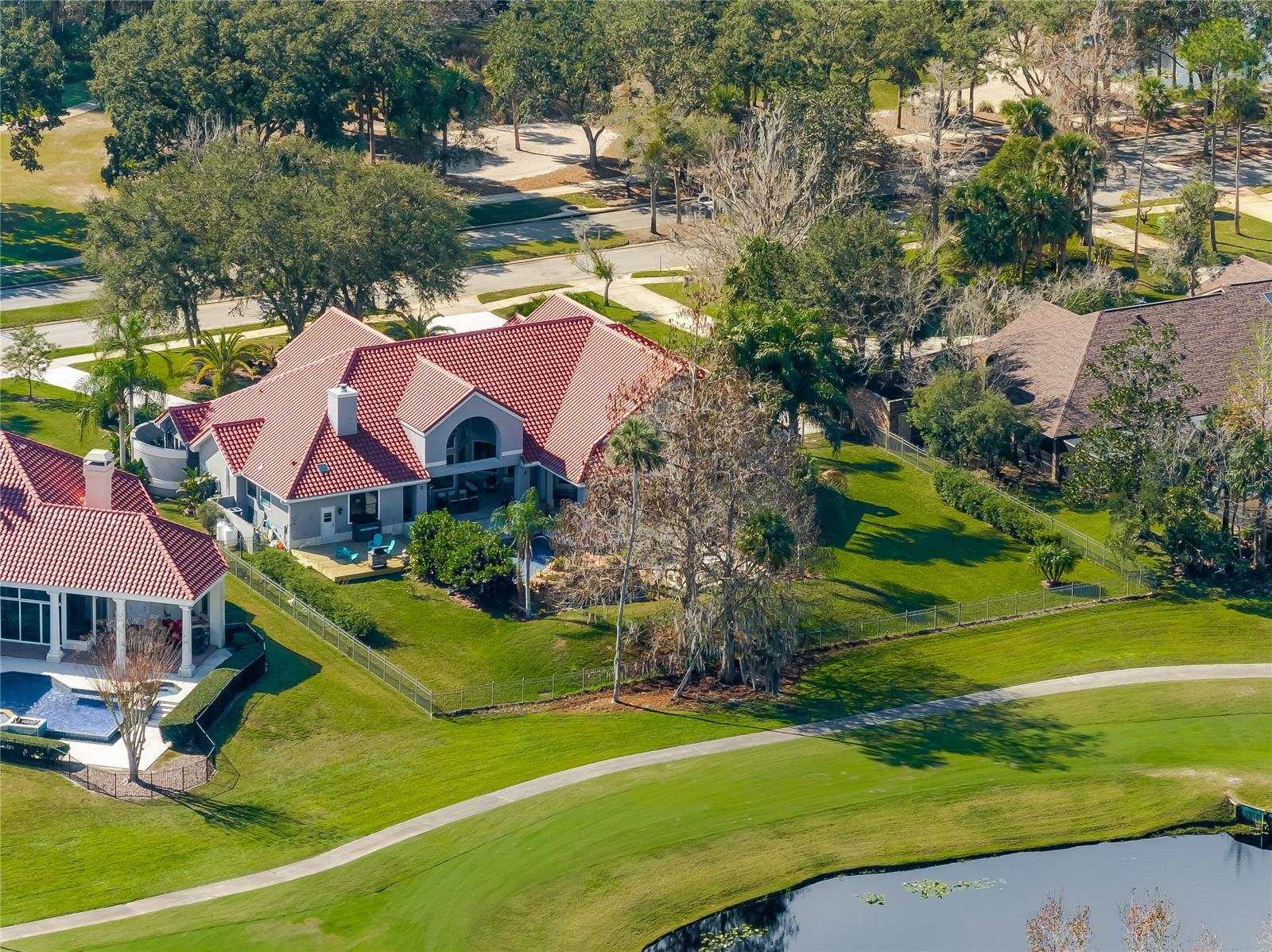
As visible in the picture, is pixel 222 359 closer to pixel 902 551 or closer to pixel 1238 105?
pixel 902 551

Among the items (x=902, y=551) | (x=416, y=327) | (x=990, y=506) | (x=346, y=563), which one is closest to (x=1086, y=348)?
(x=990, y=506)

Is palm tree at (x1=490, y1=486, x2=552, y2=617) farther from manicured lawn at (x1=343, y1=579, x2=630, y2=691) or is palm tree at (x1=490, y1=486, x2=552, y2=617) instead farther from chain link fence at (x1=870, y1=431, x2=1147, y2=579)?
chain link fence at (x1=870, y1=431, x2=1147, y2=579)

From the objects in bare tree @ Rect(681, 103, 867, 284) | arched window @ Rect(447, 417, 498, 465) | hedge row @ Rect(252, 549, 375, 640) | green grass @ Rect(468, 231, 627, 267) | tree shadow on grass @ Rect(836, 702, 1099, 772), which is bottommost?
tree shadow on grass @ Rect(836, 702, 1099, 772)

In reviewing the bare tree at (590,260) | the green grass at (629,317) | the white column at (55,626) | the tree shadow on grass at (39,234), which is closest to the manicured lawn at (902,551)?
the green grass at (629,317)

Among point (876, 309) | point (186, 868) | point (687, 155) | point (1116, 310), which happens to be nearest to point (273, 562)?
point (186, 868)

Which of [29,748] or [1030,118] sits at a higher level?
[1030,118]

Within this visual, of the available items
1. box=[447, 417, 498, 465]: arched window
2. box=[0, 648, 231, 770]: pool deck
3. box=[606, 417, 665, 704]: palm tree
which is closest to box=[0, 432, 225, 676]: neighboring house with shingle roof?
box=[0, 648, 231, 770]: pool deck
